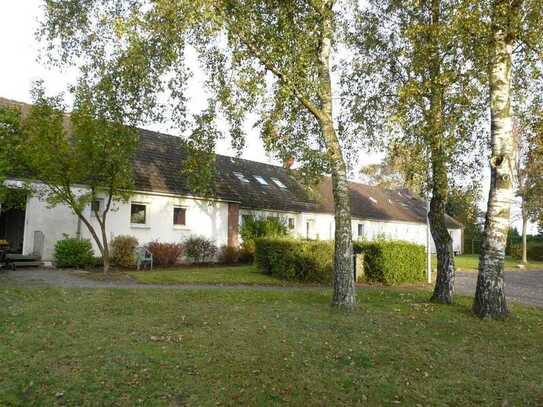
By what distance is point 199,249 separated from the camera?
20672 mm

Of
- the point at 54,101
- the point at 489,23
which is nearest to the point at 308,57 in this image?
the point at 489,23

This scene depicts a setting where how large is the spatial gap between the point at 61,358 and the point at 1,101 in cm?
1850

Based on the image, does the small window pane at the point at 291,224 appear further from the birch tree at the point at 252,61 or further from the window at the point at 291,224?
the birch tree at the point at 252,61

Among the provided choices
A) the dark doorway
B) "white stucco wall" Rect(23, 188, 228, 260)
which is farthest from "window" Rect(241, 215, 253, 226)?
the dark doorway

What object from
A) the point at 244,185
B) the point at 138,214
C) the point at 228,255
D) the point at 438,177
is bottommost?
the point at 228,255

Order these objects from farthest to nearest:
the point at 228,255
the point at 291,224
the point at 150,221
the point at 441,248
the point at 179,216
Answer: the point at 291,224, the point at 228,255, the point at 179,216, the point at 150,221, the point at 441,248

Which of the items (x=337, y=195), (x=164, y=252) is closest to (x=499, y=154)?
(x=337, y=195)

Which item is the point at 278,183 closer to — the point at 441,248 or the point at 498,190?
the point at 441,248

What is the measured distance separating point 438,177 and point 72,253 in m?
13.9

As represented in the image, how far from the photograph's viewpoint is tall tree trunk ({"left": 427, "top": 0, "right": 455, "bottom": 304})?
937 centimetres

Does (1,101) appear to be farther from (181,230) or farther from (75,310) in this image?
(75,310)

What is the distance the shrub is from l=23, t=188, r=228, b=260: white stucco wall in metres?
0.66

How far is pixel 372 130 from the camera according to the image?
12312 millimetres

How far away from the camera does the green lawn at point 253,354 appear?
4.63 metres
